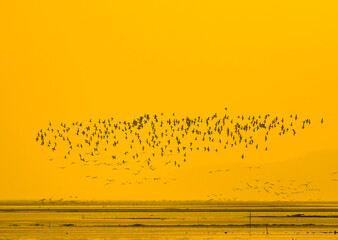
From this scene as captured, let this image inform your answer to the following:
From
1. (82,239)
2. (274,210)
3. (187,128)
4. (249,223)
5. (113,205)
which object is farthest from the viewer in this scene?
(187,128)

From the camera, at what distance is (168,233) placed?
96.7 feet

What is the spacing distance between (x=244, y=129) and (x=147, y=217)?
14.2 metres

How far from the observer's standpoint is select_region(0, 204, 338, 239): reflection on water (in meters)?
29.4

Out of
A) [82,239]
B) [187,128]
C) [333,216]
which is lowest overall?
[82,239]

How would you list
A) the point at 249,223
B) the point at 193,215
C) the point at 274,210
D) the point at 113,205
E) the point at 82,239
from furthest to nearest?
the point at 113,205 < the point at 274,210 < the point at 193,215 < the point at 249,223 < the point at 82,239

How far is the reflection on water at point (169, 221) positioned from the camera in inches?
1157

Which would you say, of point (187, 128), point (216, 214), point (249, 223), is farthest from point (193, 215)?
point (187, 128)

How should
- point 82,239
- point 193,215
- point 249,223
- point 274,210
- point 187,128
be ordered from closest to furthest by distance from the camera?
1. point 82,239
2. point 249,223
3. point 193,215
4. point 274,210
5. point 187,128

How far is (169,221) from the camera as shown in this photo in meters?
32.8

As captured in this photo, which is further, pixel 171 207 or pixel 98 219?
pixel 171 207

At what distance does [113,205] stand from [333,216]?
8513 millimetres

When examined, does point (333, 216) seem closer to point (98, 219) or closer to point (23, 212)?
point (98, 219)

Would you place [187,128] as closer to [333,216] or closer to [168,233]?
[333,216]

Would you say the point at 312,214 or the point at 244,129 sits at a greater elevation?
the point at 244,129
